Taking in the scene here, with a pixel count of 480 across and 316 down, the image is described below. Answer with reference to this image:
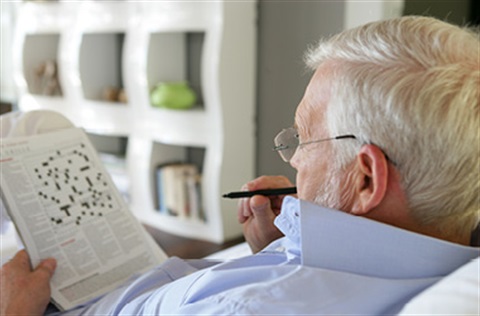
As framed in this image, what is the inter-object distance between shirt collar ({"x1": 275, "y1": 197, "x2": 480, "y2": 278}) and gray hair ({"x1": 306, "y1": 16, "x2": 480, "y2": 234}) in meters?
0.05

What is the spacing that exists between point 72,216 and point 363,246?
0.59 metres

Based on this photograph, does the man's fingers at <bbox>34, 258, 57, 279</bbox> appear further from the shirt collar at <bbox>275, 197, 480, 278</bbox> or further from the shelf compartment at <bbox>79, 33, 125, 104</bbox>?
the shelf compartment at <bbox>79, 33, 125, 104</bbox>

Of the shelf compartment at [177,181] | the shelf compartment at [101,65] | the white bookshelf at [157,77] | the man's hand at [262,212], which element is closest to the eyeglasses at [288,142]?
the man's hand at [262,212]

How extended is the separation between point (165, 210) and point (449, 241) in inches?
88.6

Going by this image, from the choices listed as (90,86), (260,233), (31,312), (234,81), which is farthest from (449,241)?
(90,86)

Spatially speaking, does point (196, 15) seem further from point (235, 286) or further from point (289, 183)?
point (235, 286)

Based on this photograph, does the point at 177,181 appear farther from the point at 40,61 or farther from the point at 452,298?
the point at 452,298

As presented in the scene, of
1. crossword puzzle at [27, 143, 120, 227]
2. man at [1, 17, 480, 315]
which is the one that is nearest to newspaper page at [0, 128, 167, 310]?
crossword puzzle at [27, 143, 120, 227]

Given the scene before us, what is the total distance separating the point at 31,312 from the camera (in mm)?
842

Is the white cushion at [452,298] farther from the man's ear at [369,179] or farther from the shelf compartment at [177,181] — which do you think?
the shelf compartment at [177,181]

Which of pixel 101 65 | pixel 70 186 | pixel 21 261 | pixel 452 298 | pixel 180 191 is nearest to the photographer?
pixel 452 298

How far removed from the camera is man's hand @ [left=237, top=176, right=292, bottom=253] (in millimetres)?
936

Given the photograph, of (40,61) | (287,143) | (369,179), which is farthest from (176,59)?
(369,179)

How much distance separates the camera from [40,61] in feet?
11.0
